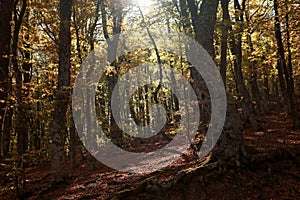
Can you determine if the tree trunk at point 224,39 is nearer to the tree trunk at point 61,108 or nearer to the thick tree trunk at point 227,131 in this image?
the thick tree trunk at point 227,131

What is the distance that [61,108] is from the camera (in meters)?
10.4

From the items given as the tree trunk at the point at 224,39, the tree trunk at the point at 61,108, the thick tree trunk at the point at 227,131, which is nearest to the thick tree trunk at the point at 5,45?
the tree trunk at the point at 61,108

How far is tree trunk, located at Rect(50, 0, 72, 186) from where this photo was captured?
1005 cm

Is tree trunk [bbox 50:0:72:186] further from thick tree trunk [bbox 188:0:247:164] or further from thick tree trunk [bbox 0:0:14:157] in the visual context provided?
thick tree trunk [bbox 188:0:247:164]

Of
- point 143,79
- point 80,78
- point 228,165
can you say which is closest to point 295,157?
point 228,165

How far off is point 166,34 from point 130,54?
12.6ft

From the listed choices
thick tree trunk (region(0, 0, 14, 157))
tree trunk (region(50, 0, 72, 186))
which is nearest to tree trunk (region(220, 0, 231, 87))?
tree trunk (region(50, 0, 72, 186))

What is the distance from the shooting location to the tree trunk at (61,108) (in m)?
10.1

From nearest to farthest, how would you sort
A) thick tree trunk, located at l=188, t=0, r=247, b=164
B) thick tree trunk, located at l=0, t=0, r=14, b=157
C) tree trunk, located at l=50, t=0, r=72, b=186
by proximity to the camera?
thick tree trunk, located at l=188, t=0, r=247, b=164, thick tree trunk, located at l=0, t=0, r=14, b=157, tree trunk, located at l=50, t=0, r=72, b=186

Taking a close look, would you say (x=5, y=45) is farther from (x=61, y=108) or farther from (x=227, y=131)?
(x=227, y=131)

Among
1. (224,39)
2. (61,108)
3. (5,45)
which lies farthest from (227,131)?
(5,45)

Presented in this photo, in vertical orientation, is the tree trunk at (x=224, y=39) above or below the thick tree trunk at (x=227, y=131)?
above

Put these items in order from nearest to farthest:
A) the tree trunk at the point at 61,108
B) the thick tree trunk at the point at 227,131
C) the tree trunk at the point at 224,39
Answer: the thick tree trunk at the point at 227,131, the tree trunk at the point at 224,39, the tree trunk at the point at 61,108

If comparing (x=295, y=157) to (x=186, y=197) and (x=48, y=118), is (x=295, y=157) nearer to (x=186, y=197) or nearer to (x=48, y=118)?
(x=186, y=197)
